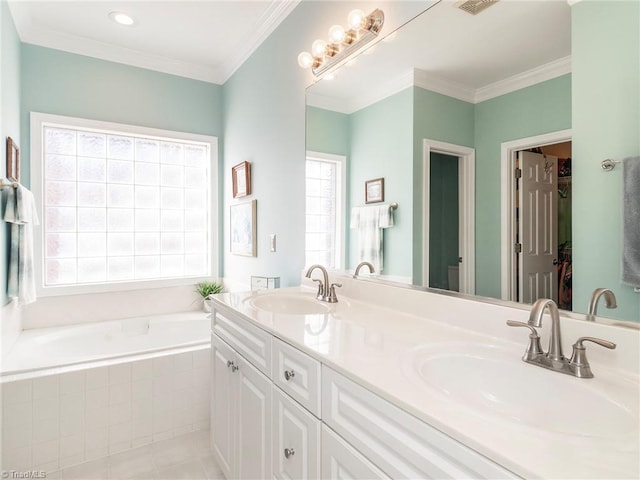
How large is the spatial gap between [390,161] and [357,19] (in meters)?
0.70

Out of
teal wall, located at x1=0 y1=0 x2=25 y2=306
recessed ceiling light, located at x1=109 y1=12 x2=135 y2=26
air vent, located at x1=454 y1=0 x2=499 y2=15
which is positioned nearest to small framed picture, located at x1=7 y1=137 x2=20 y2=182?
teal wall, located at x1=0 y1=0 x2=25 y2=306

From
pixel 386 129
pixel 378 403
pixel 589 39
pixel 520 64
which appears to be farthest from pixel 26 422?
pixel 589 39

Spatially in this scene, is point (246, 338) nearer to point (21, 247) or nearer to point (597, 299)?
point (597, 299)

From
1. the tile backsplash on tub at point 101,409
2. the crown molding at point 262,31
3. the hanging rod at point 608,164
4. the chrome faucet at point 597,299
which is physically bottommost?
the tile backsplash on tub at point 101,409

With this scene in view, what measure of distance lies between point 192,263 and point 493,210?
113 inches

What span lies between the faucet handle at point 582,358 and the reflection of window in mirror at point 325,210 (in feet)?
3.82

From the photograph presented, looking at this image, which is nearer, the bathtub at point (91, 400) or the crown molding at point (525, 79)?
the crown molding at point (525, 79)

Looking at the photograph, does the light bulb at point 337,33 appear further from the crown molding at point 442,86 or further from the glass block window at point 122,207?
the glass block window at point 122,207

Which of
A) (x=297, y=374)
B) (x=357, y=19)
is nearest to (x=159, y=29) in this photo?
(x=357, y=19)

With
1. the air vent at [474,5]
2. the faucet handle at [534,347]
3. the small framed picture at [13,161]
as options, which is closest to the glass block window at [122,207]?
the small framed picture at [13,161]

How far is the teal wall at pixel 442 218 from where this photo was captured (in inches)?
50.8

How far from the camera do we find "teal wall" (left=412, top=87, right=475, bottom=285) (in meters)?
1.24

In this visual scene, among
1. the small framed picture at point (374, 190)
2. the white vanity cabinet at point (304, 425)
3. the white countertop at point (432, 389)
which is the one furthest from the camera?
the small framed picture at point (374, 190)

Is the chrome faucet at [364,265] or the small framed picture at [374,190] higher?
the small framed picture at [374,190]
